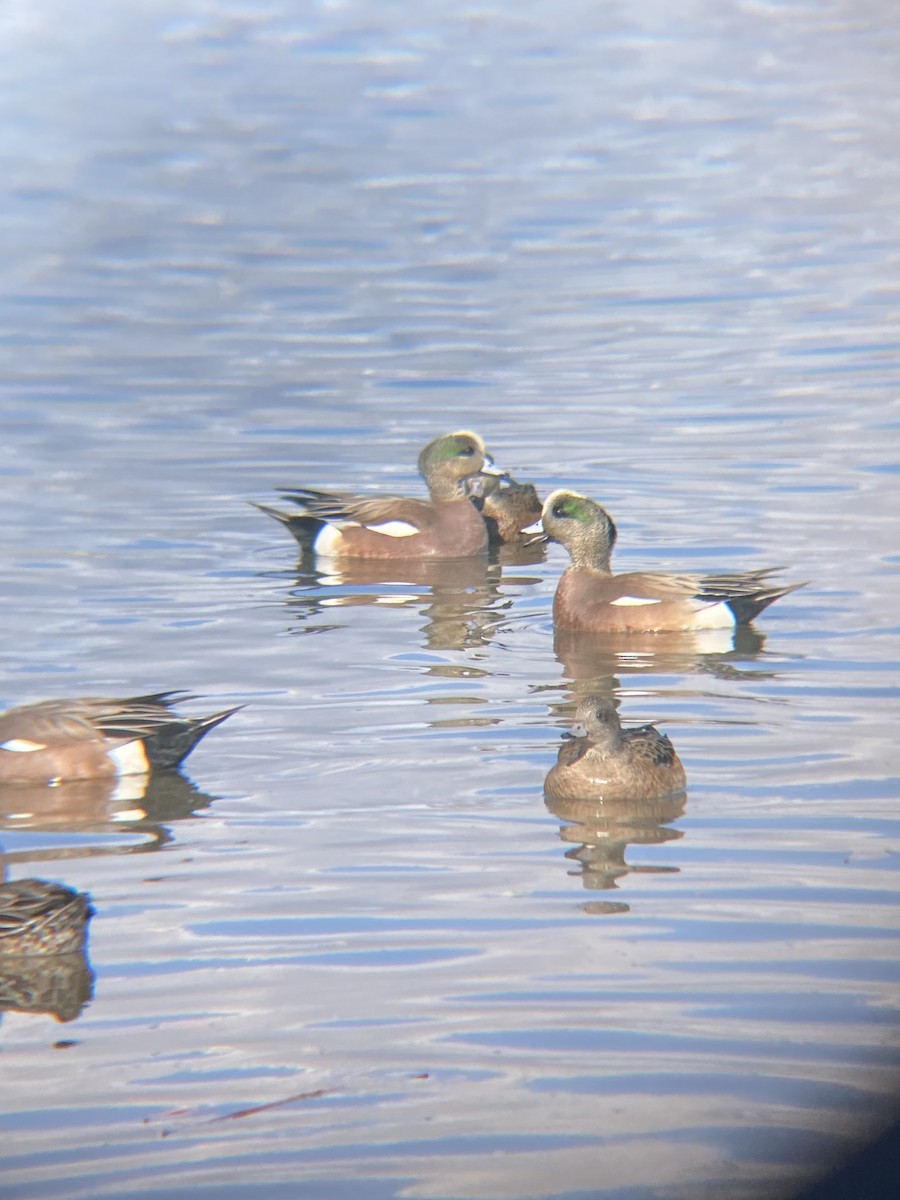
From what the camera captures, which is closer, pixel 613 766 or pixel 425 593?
pixel 613 766

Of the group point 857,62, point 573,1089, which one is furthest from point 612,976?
point 857,62

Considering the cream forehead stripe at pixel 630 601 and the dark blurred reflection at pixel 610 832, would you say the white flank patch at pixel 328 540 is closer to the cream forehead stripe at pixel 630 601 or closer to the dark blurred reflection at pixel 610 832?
the cream forehead stripe at pixel 630 601

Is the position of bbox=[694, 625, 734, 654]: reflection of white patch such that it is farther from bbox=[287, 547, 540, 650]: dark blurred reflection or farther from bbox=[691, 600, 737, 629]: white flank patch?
bbox=[287, 547, 540, 650]: dark blurred reflection

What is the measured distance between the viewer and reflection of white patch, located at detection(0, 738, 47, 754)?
7598 millimetres

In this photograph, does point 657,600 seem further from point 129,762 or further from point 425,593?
point 129,762

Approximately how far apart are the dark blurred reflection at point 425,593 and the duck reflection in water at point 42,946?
4.51 metres

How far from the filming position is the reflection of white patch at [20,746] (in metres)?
7.60

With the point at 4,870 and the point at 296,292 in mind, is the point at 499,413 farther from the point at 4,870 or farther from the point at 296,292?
the point at 4,870

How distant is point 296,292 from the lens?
963 inches

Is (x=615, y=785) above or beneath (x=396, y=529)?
beneath

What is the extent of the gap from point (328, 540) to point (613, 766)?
593 cm

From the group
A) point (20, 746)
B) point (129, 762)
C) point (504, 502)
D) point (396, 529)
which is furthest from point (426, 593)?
point (20, 746)

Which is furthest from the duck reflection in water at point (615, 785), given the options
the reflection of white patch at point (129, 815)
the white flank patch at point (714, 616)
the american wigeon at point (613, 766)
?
the white flank patch at point (714, 616)

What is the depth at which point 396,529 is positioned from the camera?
12.7 m
